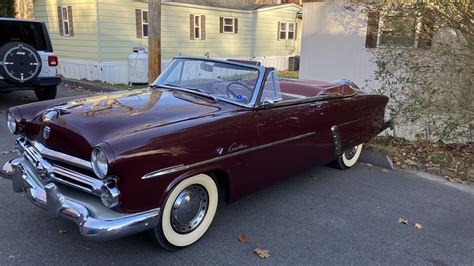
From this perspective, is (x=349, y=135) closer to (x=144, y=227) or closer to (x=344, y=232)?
(x=344, y=232)

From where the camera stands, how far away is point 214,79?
4.09 meters

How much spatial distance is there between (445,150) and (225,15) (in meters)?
12.9

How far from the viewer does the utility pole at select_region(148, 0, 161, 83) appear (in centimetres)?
839

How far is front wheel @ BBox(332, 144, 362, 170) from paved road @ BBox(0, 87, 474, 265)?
1.74ft

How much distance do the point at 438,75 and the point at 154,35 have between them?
5578 mm

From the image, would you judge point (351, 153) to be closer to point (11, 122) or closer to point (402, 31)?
point (402, 31)

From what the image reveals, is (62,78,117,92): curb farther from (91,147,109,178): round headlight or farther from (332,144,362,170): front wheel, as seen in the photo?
(91,147,109,178): round headlight

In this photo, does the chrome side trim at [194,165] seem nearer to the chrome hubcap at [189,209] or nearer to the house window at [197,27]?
the chrome hubcap at [189,209]

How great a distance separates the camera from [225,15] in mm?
17297

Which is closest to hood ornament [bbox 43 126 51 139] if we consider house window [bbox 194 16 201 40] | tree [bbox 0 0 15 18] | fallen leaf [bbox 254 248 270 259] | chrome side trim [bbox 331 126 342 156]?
fallen leaf [bbox 254 248 270 259]

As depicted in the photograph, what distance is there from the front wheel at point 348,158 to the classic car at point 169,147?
2.76 ft

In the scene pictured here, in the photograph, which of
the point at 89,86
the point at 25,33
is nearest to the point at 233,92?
the point at 25,33

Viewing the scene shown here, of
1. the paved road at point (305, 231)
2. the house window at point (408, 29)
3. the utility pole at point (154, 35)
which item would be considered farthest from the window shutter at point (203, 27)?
the paved road at point (305, 231)

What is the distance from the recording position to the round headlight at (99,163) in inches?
101
